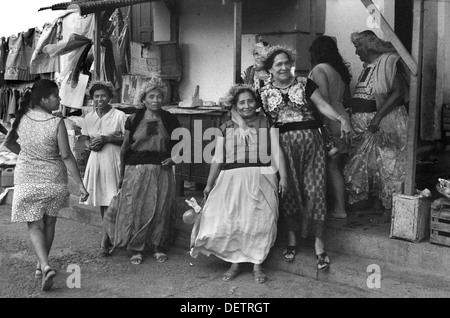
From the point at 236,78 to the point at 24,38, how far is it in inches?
335

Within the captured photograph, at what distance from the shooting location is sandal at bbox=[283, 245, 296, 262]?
5316mm

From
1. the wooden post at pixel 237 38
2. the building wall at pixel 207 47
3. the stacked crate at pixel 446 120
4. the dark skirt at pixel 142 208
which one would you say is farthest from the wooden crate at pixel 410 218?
the building wall at pixel 207 47

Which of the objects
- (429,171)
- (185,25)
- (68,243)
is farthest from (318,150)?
(185,25)

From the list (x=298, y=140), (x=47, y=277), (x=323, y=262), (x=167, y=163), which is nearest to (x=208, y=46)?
(x=167, y=163)

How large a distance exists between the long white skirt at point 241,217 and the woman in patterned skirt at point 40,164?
1195mm

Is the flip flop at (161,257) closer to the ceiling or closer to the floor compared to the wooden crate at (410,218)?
closer to the floor

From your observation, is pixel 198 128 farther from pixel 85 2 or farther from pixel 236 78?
pixel 85 2

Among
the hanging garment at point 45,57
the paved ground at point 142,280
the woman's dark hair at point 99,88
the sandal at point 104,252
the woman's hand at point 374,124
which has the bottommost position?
the paved ground at point 142,280

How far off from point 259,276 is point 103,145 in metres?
2.30

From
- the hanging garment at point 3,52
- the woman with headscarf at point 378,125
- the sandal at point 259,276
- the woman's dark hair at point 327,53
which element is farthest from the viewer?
the hanging garment at point 3,52

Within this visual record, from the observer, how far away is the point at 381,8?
6.57 meters

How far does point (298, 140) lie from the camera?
5.26m

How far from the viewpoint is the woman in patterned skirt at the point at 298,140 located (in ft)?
17.1

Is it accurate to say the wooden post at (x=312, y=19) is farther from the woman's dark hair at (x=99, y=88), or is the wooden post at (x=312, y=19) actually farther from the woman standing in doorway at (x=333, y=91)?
the woman's dark hair at (x=99, y=88)
